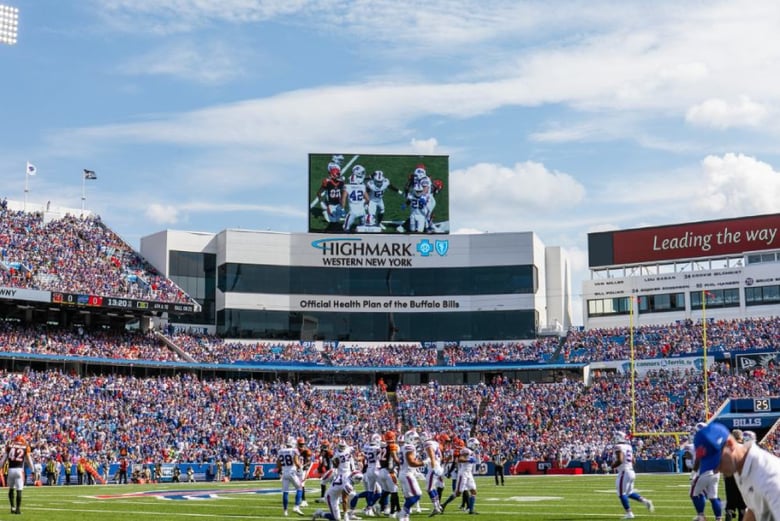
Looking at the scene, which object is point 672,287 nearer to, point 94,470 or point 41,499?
point 94,470

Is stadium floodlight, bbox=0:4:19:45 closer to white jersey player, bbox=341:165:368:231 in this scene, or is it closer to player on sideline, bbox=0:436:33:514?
player on sideline, bbox=0:436:33:514

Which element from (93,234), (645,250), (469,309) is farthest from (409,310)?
(93,234)

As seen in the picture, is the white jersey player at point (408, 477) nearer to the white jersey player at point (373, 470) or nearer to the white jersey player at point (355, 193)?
the white jersey player at point (373, 470)

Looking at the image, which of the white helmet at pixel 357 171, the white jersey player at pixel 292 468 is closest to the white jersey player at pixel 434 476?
the white jersey player at pixel 292 468

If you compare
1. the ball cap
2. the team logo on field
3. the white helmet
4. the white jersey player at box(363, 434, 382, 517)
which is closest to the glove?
the white jersey player at box(363, 434, 382, 517)

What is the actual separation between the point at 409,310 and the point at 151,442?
75.2 ft

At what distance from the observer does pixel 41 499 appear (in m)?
26.8

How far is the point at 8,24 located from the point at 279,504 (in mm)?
24369

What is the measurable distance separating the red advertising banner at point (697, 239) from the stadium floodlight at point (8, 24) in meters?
39.8

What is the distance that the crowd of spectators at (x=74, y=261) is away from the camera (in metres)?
52.6

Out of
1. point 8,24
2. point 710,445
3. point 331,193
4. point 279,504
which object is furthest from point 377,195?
point 710,445

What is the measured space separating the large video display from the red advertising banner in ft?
39.7

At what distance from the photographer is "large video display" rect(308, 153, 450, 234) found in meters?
65.4

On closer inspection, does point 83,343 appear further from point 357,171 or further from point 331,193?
point 357,171
